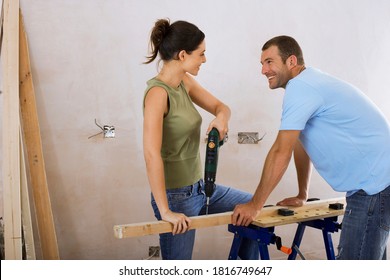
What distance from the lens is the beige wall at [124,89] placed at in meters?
2.37

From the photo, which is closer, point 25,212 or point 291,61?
point 291,61

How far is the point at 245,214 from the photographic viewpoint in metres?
1.79

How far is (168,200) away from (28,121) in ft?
2.75

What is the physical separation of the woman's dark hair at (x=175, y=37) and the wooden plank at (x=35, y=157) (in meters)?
0.75

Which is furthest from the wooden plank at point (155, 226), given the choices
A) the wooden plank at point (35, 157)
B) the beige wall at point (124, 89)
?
the beige wall at point (124, 89)

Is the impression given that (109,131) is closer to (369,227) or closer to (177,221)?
(177,221)

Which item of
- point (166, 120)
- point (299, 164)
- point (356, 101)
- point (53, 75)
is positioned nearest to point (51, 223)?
point (53, 75)

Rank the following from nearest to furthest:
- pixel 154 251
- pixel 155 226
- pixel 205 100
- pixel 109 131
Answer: pixel 155 226 < pixel 205 100 < pixel 109 131 < pixel 154 251

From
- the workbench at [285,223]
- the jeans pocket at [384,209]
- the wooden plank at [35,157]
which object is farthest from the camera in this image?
the wooden plank at [35,157]

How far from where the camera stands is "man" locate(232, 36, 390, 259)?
5.44 feet

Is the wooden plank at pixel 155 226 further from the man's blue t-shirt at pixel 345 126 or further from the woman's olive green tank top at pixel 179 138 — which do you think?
the man's blue t-shirt at pixel 345 126

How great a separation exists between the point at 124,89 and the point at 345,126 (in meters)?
1.26

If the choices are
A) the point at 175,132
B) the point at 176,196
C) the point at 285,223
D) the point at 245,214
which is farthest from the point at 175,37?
the point at 285,223

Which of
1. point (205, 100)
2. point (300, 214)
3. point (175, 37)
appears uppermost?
point (175, 37)
